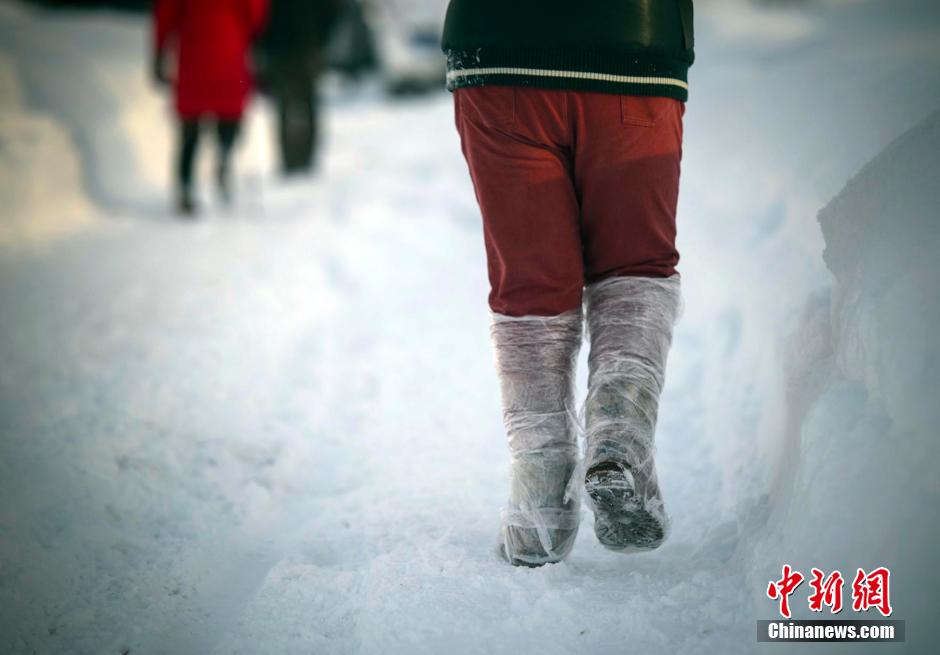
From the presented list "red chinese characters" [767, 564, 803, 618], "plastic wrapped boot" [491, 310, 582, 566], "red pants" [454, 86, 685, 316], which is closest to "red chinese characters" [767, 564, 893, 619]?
"red chinese characters" [767, 564, 803, 618]

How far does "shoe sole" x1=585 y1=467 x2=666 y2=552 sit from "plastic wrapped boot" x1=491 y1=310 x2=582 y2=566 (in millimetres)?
90

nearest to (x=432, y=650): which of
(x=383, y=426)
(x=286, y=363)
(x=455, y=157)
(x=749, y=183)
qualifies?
(x=383, y=426)

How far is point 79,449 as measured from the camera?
1830 mm

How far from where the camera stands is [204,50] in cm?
413

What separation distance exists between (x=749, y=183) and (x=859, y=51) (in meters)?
0.67

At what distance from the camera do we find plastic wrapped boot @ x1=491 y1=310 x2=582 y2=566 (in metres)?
1.26

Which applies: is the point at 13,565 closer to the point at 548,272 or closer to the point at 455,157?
the point at 548,272

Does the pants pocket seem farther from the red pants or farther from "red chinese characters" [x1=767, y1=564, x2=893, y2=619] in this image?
"red chinese characters" [x1=767, y1=564, x2=893, y2=619]

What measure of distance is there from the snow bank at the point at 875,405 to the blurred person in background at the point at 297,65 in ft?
14.2

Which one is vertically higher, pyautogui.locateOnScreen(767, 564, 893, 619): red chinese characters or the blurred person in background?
the blurred person in background

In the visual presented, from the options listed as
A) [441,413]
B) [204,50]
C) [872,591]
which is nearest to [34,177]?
[204,50]

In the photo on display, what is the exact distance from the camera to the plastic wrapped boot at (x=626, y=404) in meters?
1.17

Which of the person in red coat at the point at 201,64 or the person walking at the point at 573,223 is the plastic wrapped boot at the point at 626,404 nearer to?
the person walking at the point at 573,223

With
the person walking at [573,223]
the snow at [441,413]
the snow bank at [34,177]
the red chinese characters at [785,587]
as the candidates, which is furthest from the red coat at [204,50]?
the red chinese characters at [785,587]
